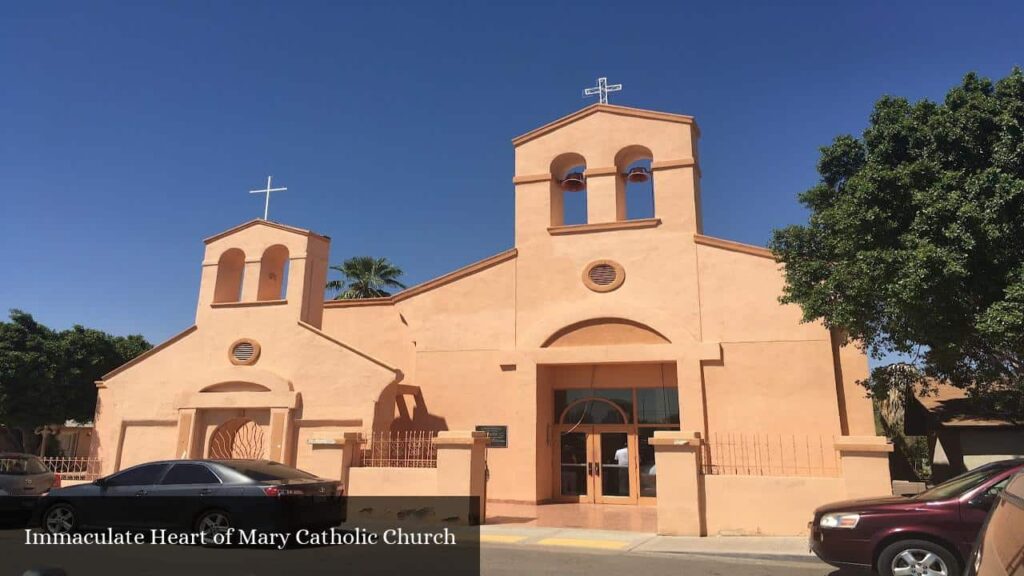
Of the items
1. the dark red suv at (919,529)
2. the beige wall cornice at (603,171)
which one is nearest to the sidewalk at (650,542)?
the dark red suv at (919,529)

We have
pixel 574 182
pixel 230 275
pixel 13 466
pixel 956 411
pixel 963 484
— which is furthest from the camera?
pixel 230 275

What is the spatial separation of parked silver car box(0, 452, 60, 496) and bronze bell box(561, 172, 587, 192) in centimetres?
1442

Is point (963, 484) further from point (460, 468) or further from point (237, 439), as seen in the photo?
point (237, 439)

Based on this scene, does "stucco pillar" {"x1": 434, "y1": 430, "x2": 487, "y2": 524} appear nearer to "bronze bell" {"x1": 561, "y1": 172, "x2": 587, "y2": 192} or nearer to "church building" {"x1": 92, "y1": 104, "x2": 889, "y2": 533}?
"church building" {"x1": 92, "y1": 104, "x2": 889, "y2": 533}

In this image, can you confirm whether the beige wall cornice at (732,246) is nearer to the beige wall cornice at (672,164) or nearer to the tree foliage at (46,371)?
the beige wall cornice at (672,164)

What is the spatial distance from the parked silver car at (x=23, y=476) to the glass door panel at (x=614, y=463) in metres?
12.5

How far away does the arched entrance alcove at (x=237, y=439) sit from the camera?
18.0m

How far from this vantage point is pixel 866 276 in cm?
1198

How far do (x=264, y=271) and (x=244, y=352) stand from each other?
268 cm

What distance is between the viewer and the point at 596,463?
1752 centimetres

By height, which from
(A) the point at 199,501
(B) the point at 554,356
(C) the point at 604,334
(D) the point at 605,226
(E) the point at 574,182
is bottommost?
(A) the point at 199,501

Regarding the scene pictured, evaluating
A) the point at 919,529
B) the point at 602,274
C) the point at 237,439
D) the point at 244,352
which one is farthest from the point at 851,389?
the point at 237,439

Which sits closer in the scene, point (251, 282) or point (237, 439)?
point (237, 439)

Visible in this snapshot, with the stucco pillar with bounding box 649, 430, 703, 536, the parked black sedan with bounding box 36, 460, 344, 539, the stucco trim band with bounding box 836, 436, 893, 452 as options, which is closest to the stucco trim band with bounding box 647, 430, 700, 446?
the stucco pillar with bounding box 649, 430, 703, 536
